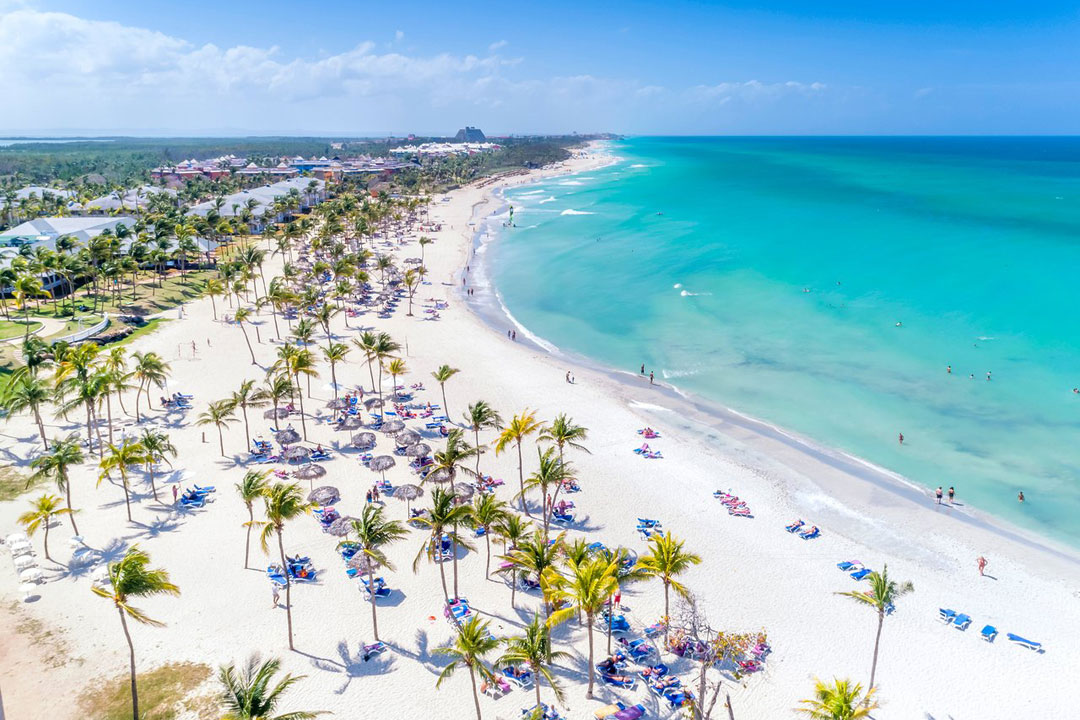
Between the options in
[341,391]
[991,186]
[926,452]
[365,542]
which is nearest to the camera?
[365,542]

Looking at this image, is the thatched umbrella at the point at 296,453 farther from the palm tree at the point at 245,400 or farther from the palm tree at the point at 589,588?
the palm tree at the point at 589,588

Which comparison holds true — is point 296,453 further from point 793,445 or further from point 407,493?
point 793,445

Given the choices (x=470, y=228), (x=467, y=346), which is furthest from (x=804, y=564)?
(x=470, y=228)

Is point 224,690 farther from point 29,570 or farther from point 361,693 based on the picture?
point 29,570

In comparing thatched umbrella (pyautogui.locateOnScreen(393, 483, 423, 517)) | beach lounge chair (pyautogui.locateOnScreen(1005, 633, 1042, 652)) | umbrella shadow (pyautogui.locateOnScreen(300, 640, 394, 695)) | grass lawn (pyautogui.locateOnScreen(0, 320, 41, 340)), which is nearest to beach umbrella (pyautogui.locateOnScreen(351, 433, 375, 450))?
thatched umbrella (pyautogui.locateOnScreen(393, 483, 423, 517))

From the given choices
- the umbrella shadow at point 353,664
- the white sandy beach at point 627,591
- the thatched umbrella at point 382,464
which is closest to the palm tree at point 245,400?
the white sandy beach at point 627,591

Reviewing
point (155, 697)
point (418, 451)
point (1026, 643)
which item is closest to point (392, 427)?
point (418, 451)
